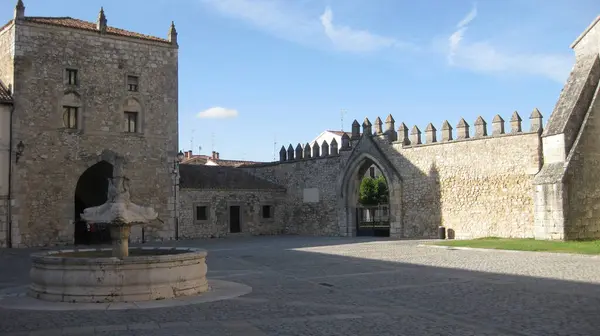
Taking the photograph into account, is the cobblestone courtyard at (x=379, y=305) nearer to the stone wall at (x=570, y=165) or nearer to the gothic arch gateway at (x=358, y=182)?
the stone wall at (x=570, y=165)

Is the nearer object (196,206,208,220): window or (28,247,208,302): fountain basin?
(28,247,208,302): fountain basin

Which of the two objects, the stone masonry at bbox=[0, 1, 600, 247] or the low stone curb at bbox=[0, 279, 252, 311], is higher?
the stone masonry at bbox=[0, 1, 600, 247]

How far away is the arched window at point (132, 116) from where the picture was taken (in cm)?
2616

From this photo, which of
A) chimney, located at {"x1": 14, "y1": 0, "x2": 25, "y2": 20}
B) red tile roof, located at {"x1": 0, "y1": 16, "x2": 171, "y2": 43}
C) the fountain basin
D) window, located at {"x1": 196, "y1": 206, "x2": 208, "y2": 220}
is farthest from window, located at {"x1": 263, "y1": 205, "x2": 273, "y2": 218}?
the fountain basin

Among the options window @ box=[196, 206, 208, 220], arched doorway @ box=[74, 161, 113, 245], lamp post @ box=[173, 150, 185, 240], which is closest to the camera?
arched doorway @ box=[74, 161, 113, 245]

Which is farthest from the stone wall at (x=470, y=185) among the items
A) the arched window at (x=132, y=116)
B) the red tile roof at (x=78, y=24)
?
the red tile roof at (x=78, y=24)

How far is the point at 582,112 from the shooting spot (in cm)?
1988

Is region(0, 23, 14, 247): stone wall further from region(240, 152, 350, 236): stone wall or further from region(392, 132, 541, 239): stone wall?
region(392, 132, 541, 239): stone wall

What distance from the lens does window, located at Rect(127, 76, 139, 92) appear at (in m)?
26.2

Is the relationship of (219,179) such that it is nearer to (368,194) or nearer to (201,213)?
(201,213)

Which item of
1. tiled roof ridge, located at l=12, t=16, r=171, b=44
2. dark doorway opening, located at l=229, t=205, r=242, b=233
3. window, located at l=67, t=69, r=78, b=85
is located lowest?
dark doorway opening, located at l=229, t=205, r=242, b=233

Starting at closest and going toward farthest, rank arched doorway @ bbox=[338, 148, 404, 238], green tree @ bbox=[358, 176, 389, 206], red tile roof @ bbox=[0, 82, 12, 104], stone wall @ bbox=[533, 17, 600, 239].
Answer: stone wall @ bbox=[533, 17, 600, 239] → red tile roof @ bbox=[0, 82, 12, 104] → arched doorway @ bbox=[338, 148, 404, 238] → green tree @ bbox=[358, 176, 389, 206]

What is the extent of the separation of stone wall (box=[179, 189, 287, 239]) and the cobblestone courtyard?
14537mm

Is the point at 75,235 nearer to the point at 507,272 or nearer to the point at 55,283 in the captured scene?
the point at 55,283
